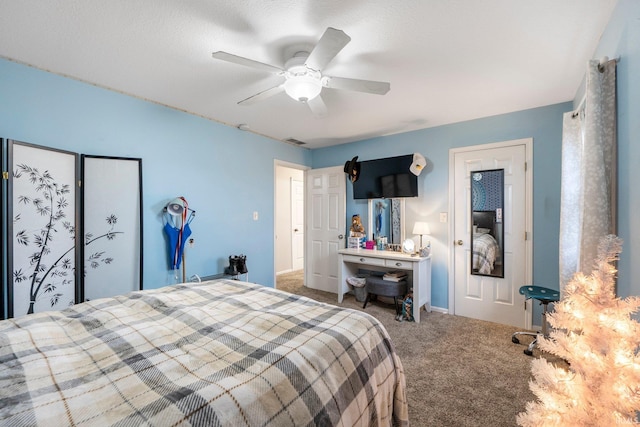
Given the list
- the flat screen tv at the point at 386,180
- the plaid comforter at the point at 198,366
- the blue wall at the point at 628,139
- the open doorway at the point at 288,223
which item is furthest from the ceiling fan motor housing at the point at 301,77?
the open doorway at the point at 288,223

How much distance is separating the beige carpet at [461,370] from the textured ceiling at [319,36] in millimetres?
2495

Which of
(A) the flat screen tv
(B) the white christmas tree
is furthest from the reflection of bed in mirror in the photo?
(B) the white christmas tree

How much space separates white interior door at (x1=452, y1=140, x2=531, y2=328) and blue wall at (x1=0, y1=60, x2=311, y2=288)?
264 cm

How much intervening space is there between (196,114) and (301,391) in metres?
3.25

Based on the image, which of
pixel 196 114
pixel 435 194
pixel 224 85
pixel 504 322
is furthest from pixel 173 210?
pixel 504 322

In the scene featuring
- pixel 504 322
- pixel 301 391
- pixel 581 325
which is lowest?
pixel 504 322

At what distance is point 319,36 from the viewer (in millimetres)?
1809

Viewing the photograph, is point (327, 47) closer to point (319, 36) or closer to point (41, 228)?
point (319, 36)

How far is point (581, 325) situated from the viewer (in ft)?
3.30

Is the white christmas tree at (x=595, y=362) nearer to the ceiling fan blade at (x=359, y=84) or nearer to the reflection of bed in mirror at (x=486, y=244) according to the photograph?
the ceiling fan blade at (x=359, y=84)

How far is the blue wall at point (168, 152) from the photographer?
2172 millimetres

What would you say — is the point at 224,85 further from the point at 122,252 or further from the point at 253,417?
the point at 253,417

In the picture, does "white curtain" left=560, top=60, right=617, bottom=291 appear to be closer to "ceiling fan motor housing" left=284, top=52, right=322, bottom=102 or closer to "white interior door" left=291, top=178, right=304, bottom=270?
"ceiling fan motor housing" left=284, top=52, right=322, bottom=102

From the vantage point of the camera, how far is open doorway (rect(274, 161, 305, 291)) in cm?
600
